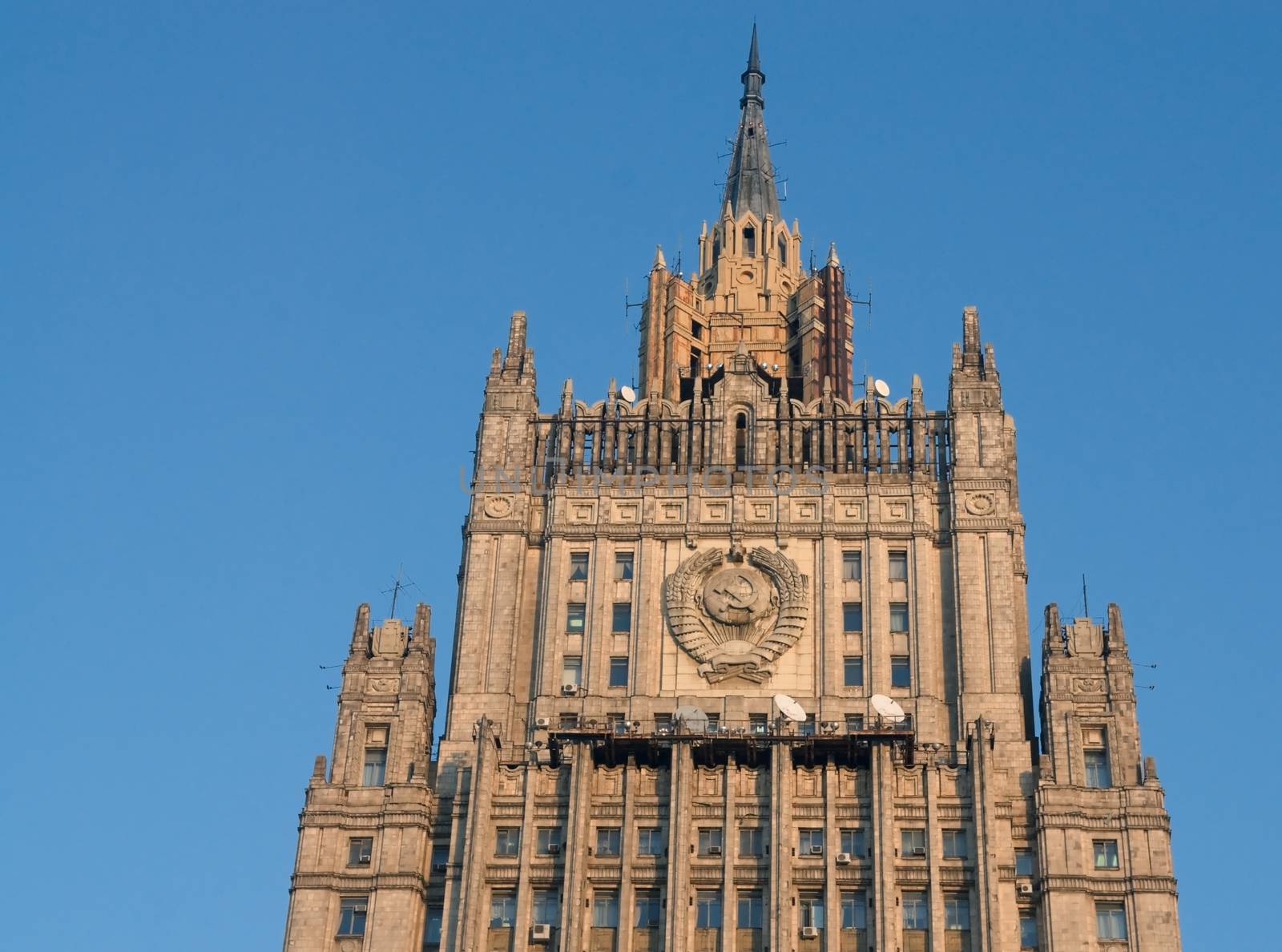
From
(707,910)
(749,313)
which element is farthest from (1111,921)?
(749,313)

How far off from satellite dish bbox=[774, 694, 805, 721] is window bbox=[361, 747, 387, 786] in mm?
16754

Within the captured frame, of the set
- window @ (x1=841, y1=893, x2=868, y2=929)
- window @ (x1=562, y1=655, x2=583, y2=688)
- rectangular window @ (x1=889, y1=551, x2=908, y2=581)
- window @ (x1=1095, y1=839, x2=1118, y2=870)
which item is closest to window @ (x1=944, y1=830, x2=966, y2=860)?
window @ (x1=841, y1=893, x2=868, y2=929)

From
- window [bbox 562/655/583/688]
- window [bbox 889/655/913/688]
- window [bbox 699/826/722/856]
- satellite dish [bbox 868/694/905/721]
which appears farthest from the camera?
window [bbox 562/655/583/688]

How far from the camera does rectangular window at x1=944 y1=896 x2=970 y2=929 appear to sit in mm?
89938

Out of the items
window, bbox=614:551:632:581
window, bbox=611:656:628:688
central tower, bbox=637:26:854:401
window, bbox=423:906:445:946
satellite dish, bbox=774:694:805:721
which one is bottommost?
window, bbox=423:906:445:946

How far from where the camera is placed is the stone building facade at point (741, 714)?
9088 centimetres

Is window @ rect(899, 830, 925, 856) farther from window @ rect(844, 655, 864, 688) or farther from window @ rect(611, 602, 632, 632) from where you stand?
window @ rect(611, 602, 632, 632)

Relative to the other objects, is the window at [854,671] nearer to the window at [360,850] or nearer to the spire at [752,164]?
the window at [360,850]

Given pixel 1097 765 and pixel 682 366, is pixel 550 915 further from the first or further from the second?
pixel 682 366

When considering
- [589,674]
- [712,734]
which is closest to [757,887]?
[712,734]

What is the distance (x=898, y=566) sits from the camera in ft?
336

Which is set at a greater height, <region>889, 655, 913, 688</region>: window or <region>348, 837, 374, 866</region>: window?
<region>889, 655, 913, 688</region>: window

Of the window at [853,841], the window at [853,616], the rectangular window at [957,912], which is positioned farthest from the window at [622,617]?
the rectangular window at [957,912]

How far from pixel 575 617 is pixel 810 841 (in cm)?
1604
